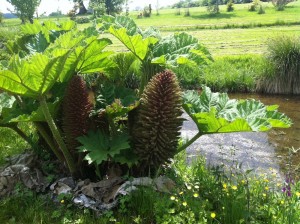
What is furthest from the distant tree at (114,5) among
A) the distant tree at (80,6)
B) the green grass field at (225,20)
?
the green grass field at (225,20)

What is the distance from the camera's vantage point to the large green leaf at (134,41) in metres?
2.67

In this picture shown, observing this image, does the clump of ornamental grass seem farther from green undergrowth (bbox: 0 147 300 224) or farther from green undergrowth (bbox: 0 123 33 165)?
green undergrowth (bbox: 0 123 33 165)

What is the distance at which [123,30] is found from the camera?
2.65 meters

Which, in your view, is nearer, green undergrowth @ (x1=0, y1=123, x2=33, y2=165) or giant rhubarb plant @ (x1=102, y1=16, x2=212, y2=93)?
giant rhubarb plant @ (x1=102, y1=16, x2=212, y2=93)

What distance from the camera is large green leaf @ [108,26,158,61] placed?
2.67 meters

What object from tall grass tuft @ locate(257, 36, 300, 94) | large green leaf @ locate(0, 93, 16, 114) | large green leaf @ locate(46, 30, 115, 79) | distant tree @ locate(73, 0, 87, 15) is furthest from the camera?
distant tree @ locate(73, 0, 87, 15)

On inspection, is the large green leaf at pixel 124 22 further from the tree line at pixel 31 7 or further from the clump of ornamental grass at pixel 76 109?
the tree line at pixel 31 7

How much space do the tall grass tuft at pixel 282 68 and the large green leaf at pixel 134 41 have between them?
722 cm

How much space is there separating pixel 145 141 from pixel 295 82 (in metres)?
7.67

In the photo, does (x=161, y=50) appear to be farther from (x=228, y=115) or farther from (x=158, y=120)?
(x=228, y=115)

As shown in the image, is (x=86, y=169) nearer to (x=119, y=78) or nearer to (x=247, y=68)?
(x=119, y=78)

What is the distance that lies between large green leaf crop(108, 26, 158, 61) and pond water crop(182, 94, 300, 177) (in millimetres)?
2048

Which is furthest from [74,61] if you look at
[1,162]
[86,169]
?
[1,162]

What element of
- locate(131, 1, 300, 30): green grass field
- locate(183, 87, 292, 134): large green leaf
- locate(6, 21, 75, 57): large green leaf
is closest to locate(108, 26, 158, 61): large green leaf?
locate(183, 87, 292, 134): large green leaf
